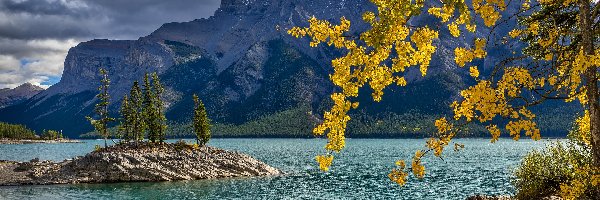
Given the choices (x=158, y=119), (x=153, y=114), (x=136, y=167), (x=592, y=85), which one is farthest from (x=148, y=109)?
(x=592, y=85)

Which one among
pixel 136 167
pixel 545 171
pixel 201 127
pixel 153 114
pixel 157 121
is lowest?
pixel 136 167

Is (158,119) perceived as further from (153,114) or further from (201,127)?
(201,127)

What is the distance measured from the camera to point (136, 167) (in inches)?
2840

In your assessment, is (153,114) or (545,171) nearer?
(545,171)

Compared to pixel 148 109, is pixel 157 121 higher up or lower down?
lower down

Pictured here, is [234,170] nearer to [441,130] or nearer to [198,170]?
[198,170]

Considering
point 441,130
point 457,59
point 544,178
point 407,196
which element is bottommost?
point 407,196

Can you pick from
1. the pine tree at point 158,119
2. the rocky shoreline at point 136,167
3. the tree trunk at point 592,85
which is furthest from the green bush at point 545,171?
the pine tree at point 158,119

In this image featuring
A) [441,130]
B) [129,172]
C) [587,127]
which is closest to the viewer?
[441,130]

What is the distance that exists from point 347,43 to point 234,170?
73598mm

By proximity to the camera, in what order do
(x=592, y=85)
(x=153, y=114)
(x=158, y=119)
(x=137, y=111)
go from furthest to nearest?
(x=137, y=111) < (x=158, y=119) < (x=153, y=114) < (x=592, y=85)

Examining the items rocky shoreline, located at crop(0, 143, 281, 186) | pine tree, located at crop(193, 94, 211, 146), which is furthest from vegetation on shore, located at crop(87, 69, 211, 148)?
rocky shoreline, located at crop(0, 143, 281, 186)

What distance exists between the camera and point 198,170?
76.0m

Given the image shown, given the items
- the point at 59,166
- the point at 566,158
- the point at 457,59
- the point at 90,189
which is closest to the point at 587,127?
the point at 457,59
